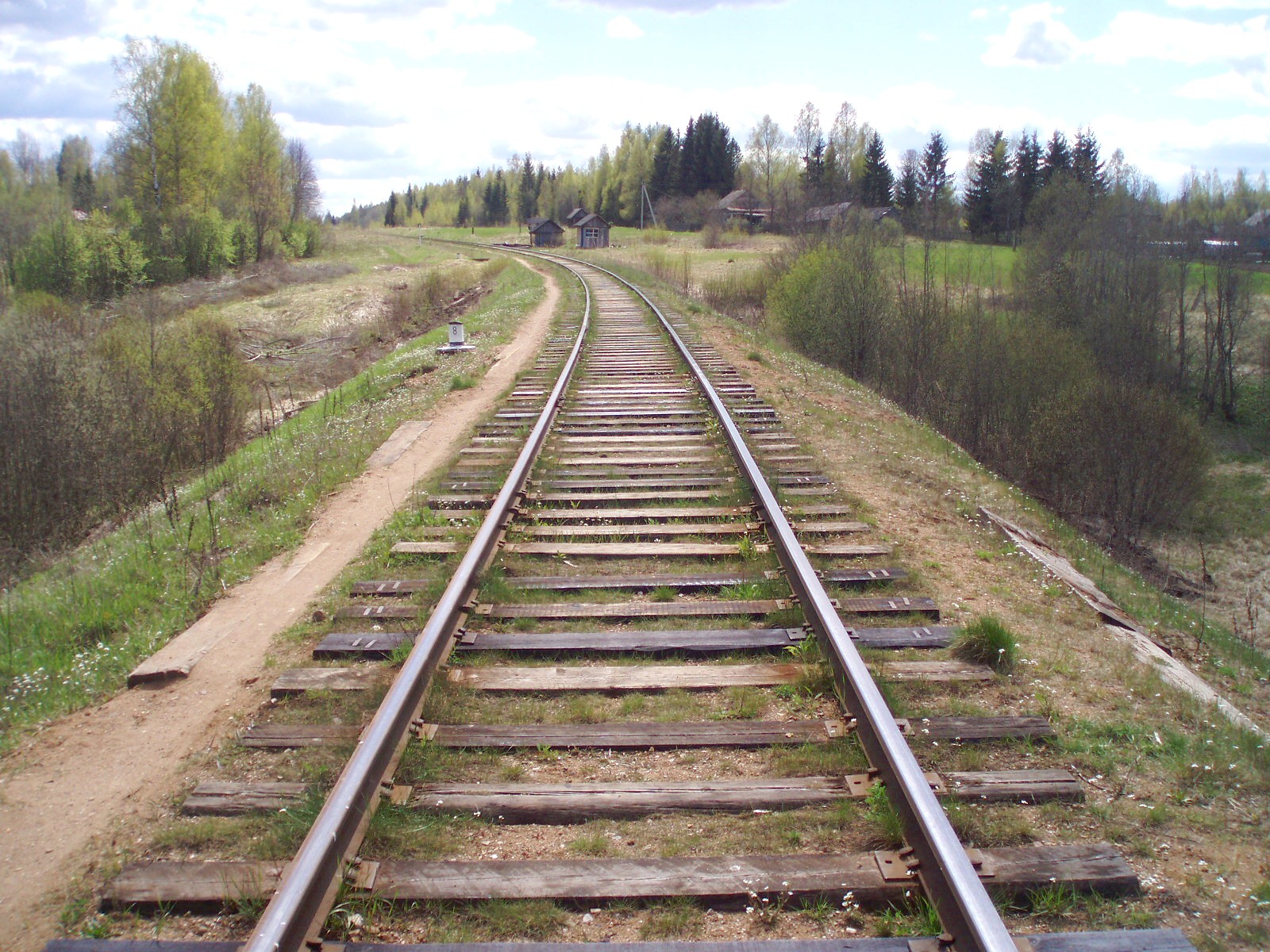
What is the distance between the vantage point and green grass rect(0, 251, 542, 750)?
4688 millimetres

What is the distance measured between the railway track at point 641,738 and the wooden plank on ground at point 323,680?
2 centimetres

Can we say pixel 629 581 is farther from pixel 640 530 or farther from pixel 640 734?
pixel 640 734

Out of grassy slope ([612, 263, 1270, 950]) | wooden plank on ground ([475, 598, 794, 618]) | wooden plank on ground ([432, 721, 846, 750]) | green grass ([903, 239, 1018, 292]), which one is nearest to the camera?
grassy slope ([612, 263, 1270, 950])

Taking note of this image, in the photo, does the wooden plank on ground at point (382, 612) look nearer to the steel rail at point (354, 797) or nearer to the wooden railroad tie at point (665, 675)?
the steel rail at point (354, 797)

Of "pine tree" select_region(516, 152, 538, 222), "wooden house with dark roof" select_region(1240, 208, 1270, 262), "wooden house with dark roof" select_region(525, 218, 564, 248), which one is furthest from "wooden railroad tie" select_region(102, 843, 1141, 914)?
"pine tree" select_region(516, 152, 538, 222)

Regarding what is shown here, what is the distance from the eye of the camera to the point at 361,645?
14.8ft

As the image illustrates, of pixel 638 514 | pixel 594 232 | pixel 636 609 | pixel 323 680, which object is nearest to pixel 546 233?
pixel 594 232

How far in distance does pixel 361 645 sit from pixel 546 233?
9047cm

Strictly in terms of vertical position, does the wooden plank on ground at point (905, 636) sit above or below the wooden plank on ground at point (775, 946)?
above

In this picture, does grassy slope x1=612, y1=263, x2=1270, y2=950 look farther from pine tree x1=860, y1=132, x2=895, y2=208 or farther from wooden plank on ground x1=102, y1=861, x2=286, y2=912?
pine tree x1=860, y1=132, x2=895, y2=208

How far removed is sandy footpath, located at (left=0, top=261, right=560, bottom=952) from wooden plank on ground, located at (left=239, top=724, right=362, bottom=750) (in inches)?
10.5

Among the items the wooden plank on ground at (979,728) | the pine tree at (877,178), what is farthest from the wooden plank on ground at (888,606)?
the pine tree at (877,178)

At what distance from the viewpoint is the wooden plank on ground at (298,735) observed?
12.0 feet

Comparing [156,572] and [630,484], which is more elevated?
[630,484]
